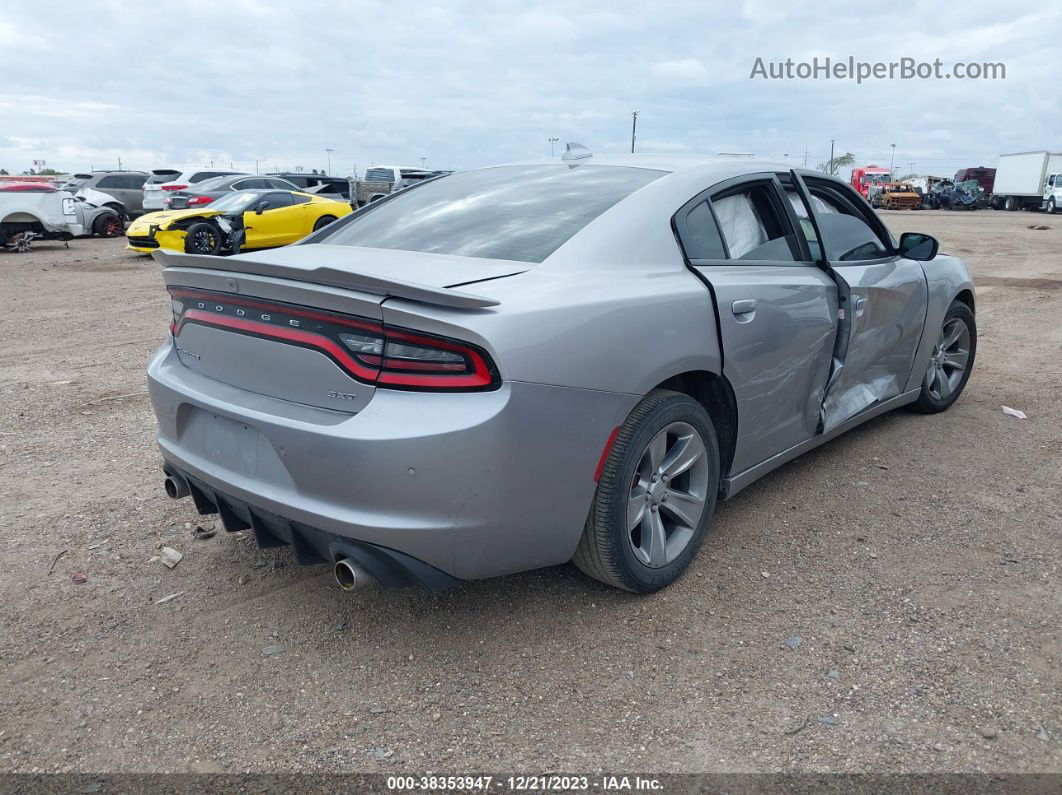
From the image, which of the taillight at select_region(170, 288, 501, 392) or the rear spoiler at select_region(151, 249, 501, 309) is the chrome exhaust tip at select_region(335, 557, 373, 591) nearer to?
the taillight at select_region(170, 288, 501, 392)

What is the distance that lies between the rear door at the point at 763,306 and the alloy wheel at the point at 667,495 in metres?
0.29

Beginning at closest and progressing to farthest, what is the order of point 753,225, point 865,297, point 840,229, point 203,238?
point 753,225 → point 865,297 → point 840,229 → point 203,238

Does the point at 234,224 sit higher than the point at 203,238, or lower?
higher

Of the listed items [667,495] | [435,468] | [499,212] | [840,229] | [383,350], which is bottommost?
[667,495]

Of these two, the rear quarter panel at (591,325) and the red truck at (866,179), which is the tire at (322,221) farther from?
the red truck at (866,179)

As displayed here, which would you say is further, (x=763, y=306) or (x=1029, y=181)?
(x=1029, y=181)

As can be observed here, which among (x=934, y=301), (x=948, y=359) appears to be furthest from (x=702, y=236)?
(x=948, y=359)

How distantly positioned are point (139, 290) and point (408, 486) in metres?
10.3

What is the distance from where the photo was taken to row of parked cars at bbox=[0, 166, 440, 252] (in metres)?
15.6

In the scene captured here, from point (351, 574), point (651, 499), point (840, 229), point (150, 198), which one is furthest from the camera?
point (150, 198)

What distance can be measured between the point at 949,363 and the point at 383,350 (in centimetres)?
423

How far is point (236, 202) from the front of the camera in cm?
1466

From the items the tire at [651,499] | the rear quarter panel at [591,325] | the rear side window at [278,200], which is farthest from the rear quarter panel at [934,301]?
the rear side window at [278,200]

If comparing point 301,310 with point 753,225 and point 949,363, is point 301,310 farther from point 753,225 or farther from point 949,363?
point 949,363
